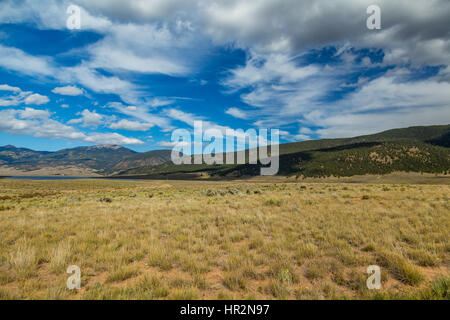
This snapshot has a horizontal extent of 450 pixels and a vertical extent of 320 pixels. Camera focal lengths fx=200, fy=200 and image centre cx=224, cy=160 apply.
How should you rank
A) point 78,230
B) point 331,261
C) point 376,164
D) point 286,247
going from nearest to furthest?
point 331,261
point 286,247
point 78,230
point 376,164

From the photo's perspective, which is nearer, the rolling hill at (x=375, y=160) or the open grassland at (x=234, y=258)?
the open grassland at (x=234, y=258)

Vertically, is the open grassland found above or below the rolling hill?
below

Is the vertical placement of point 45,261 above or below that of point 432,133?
below

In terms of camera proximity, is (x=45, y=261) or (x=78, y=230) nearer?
(x=45, y=261)

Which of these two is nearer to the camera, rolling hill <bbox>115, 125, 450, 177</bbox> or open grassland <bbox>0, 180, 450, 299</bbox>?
open grassland <bbox>0, 180, 450, 299</bbox>

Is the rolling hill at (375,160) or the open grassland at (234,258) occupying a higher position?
the rolling hill at (375,160)

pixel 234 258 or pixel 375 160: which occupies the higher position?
pixel 375 160

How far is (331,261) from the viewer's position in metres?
5.61

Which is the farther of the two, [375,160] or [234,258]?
[375,160]
